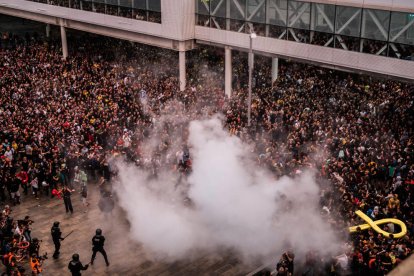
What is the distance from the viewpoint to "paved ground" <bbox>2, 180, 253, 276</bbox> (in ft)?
41.2

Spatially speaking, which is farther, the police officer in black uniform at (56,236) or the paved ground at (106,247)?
the police officer in black uniform at (56,236)

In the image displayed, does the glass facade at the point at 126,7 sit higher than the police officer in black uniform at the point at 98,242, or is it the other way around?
the glass facade at the point at 126,7

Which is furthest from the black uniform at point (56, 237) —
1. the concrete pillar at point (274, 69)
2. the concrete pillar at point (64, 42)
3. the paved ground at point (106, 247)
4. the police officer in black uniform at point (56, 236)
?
the concrete pillar at point (64, 42)

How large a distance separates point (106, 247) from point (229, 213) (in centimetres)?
353

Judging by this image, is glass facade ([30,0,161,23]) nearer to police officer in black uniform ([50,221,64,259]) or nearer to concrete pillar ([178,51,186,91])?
concrete pillar ([178,51,186,91])

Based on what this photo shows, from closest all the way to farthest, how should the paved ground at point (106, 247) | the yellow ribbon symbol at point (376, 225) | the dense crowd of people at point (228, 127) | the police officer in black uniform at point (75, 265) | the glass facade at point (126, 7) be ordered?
the police officer in black uniform at point (75, 265), the yellow ribbon symbol at point (376, 225), the paved ground at point (106, 247), the dense crowd of people at point (228, 127), the glass facade at point (126, 7)

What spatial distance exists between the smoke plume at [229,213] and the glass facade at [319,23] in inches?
250

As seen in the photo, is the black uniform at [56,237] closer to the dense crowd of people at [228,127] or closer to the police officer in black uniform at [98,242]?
the dense crowd of people at [228,127]

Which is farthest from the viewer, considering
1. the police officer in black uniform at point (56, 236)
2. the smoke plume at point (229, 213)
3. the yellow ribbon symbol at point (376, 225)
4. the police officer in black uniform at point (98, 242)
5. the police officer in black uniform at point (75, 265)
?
the smoke plume at point (229, 213)

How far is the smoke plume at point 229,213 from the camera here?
13016mm

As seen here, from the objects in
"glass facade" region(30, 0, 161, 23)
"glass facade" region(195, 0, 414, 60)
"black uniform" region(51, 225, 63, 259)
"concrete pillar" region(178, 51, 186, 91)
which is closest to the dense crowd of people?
"concrete pillar" region(178, 51, 186, 91)

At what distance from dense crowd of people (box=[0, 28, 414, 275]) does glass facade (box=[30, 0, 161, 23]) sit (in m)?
2.97

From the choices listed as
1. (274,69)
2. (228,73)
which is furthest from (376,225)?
(228,73)

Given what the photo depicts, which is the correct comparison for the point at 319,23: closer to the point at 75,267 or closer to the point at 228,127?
the point at 228,127
